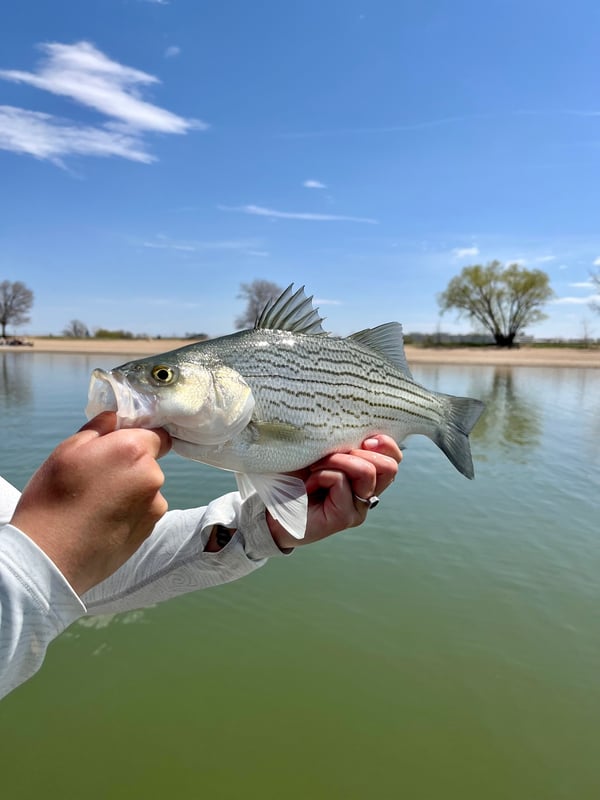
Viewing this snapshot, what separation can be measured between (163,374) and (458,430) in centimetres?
176

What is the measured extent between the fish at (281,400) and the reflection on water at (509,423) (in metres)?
8.11

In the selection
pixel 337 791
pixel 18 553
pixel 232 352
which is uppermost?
pixel 232 352

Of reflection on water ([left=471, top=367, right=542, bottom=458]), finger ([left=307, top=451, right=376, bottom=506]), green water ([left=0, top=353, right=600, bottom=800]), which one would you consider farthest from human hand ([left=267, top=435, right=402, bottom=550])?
reflection on water ([left=471, top=367, right=542, bottom=458])

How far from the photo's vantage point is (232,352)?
2.36m

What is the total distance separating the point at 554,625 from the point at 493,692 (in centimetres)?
129

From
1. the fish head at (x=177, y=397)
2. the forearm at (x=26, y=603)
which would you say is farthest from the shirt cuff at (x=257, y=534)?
the forearm at (x=26, y=603)

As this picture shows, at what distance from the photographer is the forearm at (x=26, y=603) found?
3.95 feet

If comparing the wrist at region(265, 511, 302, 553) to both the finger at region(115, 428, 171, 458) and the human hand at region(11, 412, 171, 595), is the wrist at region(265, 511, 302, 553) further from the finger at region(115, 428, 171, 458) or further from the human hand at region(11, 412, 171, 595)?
the human hand at region(11, 412, 171, 595)

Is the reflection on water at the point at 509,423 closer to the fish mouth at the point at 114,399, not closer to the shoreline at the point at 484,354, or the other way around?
the fish mouth at the point at 114,399

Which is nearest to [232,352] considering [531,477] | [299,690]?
[299,690]

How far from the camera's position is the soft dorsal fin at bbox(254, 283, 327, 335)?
2.61 metres

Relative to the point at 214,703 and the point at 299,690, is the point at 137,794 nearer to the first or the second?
the point at 214,703

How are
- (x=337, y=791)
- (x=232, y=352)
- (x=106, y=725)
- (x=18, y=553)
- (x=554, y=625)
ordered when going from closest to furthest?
(x=18, y=553), (x=232, y=352), (x=337, y=791), (x=106, y=725), (x=554, y=625)

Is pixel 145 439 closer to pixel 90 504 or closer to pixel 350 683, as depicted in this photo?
pixel 90 504
